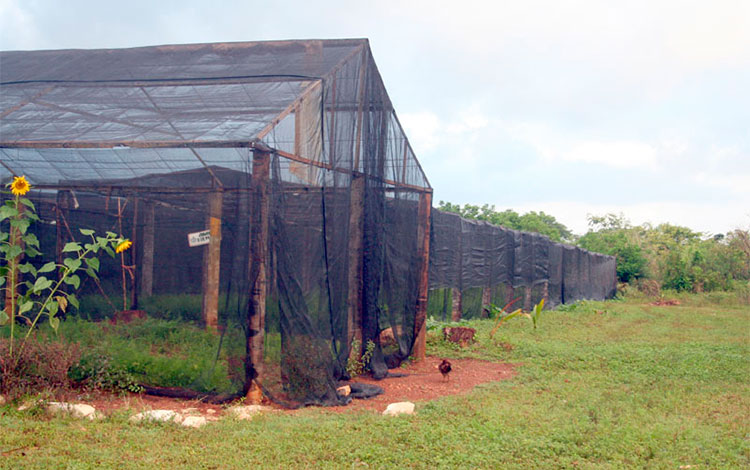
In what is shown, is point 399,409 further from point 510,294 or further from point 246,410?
point 510,294

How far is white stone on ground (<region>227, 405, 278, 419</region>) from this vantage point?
4.81 meters

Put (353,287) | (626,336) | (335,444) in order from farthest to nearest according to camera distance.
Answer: (626,336) < (353,287) < (335,444)

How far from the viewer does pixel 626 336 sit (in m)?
10.9

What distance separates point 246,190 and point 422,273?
3594mm

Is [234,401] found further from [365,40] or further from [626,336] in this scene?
[626,336]

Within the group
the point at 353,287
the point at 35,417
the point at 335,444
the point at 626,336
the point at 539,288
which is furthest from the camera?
the point at 539,288

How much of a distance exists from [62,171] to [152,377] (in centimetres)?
302

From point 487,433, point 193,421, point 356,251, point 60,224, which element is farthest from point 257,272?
point 60,224

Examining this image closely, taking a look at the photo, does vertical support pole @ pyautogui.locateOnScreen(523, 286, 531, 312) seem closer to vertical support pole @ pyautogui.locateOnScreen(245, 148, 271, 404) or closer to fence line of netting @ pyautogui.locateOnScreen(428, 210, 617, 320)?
fence line of netting @ pyautogui.locateOnScreen(428, 210, 617, 320)

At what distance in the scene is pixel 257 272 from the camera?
5.20 meters

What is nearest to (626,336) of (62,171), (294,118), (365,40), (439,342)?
(439,342)

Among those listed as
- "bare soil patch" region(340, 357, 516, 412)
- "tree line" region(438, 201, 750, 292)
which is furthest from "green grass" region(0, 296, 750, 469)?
"tree line" region(438, 201, 750, 292)

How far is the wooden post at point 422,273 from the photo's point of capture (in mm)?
8133

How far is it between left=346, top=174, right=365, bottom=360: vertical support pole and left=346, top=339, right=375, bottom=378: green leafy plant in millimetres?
35
